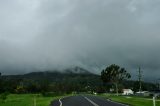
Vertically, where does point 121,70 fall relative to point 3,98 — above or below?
above

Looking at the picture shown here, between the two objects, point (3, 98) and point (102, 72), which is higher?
point (102, 72)

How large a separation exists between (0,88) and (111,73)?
5358 cm

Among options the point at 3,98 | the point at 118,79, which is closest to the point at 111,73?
the point at 118,79

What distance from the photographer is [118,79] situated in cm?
18662

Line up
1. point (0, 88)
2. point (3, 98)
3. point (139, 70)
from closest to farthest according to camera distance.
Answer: point (3, 98) → point (139, 70) → point (0, 88)

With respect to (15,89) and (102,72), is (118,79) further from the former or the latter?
(15,89)

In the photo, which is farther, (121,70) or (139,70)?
(121,70)

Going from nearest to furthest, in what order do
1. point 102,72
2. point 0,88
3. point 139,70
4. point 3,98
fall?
point 3,98, point 139,70, point 0,88, point 102,72

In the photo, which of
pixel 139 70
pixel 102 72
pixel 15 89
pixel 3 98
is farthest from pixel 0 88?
pixel 3 98

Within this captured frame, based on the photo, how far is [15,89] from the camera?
19800cm

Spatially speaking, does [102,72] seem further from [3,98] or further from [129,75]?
[3,98]

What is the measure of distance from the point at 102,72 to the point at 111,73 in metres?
6.84

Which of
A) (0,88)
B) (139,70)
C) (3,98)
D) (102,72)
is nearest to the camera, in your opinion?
(3,98)

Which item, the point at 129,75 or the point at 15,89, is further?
the point at 15,89
